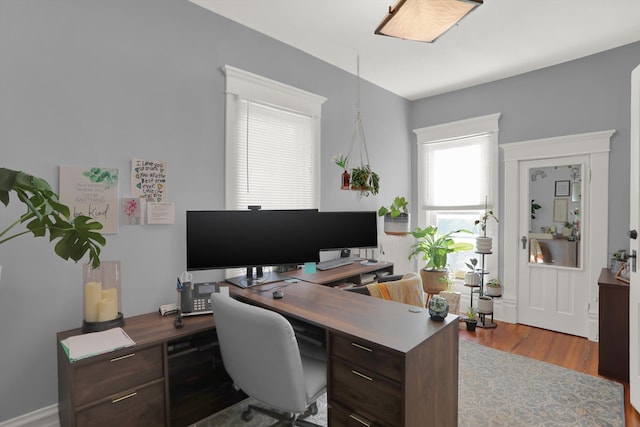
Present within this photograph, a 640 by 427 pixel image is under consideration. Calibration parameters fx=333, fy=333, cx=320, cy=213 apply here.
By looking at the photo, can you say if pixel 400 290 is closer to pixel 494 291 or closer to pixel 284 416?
pixel 284 416

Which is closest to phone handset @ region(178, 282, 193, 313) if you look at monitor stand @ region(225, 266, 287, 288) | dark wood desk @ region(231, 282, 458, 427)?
monitor stand @ region(225, 266, 287, 288)

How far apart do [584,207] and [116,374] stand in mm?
4316

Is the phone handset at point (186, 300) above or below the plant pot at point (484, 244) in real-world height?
below

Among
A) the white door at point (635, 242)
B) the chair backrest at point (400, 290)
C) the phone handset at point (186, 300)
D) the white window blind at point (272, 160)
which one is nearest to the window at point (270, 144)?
the white window blind at point (272, 160)

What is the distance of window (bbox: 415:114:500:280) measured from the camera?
4125mm

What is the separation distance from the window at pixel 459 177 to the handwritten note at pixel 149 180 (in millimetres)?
3483

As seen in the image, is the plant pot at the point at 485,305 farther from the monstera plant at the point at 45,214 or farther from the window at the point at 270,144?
the monstera plant at the point at 45,214

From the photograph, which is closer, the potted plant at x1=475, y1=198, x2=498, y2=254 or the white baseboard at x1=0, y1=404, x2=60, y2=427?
the white baseboard at x1=0, y1=404, x2=60, y2=427

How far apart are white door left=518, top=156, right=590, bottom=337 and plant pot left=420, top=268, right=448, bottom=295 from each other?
88cm

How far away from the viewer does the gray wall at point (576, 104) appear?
10.7 feet

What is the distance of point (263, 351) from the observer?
151 centimetres

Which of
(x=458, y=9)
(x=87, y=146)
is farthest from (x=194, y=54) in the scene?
(x=458, y=9)

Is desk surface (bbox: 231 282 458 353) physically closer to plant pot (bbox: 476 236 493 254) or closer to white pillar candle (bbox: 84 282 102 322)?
white pillar candle (bbox: 84 282 102 322)

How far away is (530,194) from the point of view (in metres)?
3.86
